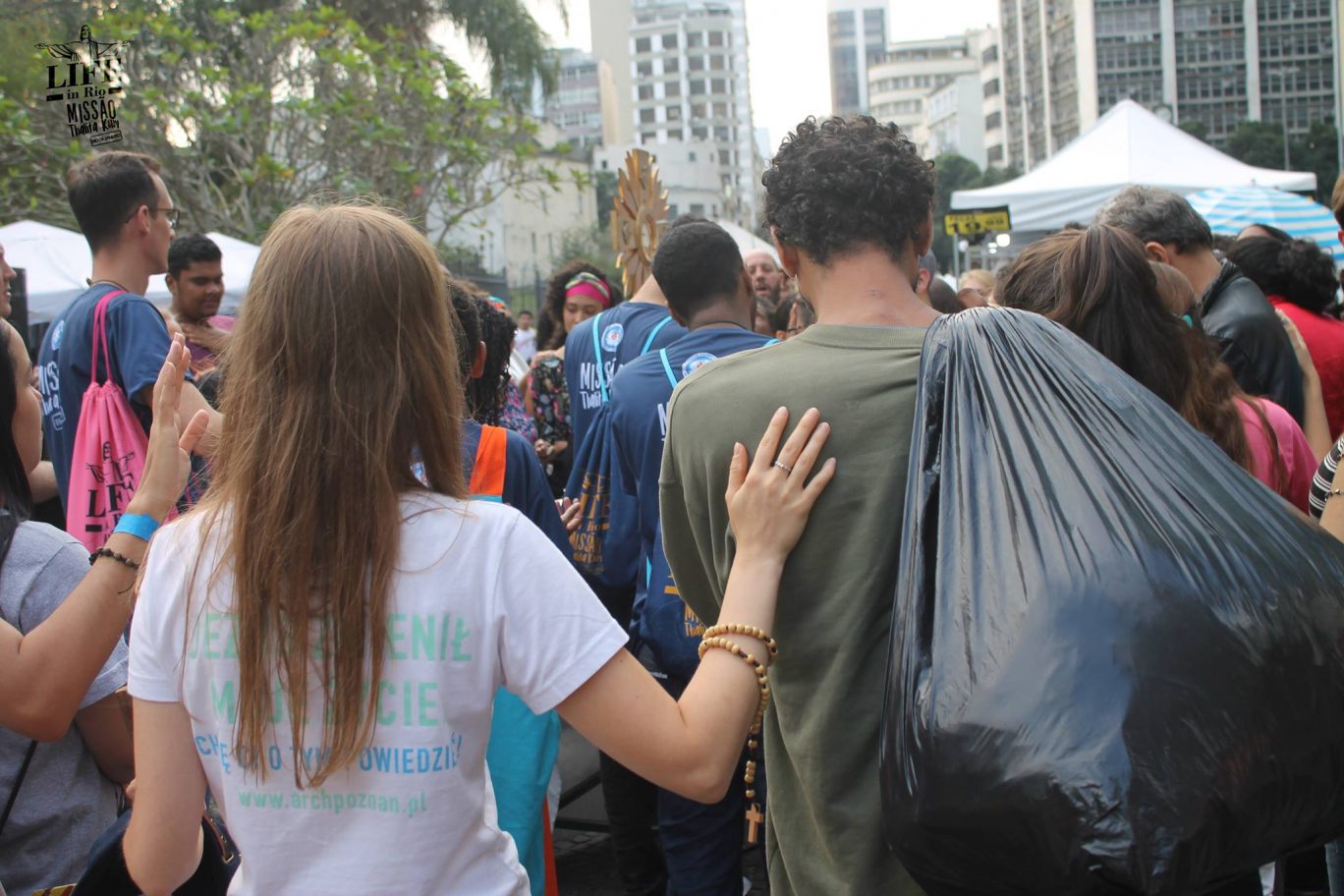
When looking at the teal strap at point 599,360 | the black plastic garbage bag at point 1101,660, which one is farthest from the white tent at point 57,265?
the black plastic garbage bag at point 1101,660

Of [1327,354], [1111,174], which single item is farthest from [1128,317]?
[1111,174]

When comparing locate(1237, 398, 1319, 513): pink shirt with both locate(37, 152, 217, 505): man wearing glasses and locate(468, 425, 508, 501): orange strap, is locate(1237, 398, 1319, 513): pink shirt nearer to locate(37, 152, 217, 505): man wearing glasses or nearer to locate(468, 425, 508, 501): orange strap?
locate(468, 425, 508, 501): orange strap

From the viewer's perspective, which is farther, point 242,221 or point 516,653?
point 242,221

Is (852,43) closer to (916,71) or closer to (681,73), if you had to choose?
(916,71)

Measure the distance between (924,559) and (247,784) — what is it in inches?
33.0

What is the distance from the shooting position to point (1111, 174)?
11.1 metres

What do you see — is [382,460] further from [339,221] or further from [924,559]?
[924,559]

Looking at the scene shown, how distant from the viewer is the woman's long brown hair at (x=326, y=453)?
1.42 meters

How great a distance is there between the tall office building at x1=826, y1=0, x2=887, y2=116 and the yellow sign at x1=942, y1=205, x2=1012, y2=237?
18181 cm

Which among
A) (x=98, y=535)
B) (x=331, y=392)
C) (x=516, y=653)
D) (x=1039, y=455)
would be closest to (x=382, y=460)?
(x=331, y=392)

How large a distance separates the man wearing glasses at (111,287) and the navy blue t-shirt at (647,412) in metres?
1.26

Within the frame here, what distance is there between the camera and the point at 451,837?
148cm

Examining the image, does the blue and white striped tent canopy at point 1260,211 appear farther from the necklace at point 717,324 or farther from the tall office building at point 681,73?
the tall office building at point 681,73

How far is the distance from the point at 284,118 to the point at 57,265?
687cm
